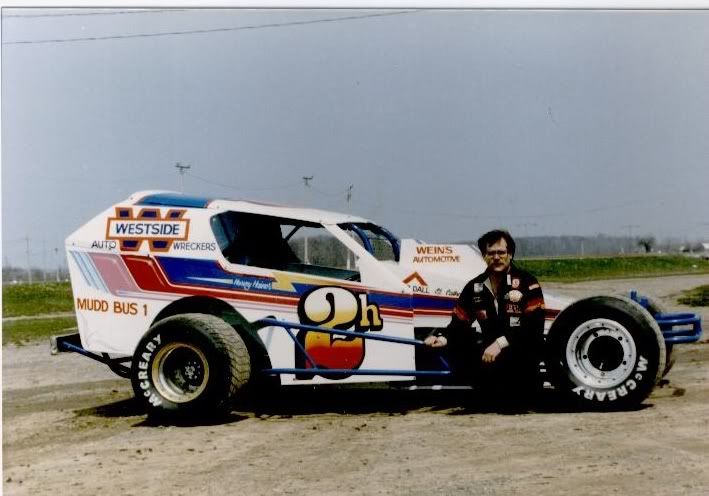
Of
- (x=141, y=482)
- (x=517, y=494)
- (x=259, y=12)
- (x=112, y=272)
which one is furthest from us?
(x=112, y=272)

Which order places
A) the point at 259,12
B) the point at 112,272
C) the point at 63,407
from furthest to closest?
1. the point at 63,407
2. the point at 112,272
3. the point at 259,12

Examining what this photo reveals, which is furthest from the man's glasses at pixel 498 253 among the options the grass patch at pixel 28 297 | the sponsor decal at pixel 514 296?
the grass patch at pixel 28 297

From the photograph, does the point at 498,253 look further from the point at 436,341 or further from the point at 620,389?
the point at 620,389

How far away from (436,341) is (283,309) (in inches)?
48.7

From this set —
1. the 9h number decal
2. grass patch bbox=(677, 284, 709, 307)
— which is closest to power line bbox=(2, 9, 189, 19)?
the 9h number decal

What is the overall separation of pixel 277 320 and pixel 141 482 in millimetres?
1851

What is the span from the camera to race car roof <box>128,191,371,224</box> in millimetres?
7375

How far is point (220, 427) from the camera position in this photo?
22.6ft

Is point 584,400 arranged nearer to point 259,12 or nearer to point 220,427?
point 220,427

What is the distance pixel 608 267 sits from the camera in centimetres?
802

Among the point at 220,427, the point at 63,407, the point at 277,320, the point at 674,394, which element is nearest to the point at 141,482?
the point at 220,427

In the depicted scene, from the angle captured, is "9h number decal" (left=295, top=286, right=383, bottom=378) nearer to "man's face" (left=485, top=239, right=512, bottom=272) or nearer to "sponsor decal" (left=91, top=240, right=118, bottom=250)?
"man's face" (left=485, top=239, right=512, bottom=272)

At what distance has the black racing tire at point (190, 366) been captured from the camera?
6.82 m

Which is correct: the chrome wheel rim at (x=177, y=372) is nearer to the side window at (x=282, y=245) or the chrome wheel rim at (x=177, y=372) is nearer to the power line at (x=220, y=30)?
the side window at (x=282, y=245)
